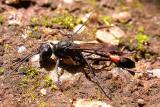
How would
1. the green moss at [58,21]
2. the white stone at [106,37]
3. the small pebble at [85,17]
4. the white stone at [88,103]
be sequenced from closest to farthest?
the white stone at [88,103] < the white stone at [106,37] < the green moss at [58,21] < the small pebble at [85,17]

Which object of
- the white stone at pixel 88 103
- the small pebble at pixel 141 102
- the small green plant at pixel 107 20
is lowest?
the white stone at pixel 88 103

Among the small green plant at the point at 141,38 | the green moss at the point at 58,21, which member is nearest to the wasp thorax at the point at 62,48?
the green moss at the point at 58,21

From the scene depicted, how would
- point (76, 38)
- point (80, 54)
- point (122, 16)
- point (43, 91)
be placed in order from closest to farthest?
point (43, 91)
point (80, 54)
point (76, 38)
point (122, 16)

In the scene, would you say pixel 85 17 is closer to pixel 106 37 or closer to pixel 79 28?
pixel 79 28

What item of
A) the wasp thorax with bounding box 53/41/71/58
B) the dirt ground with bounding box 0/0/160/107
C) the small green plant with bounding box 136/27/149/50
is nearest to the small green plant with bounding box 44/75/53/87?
the dirt ground with bounding box 0/0/160/107

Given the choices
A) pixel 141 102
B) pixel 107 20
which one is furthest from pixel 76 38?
pixel 141 102

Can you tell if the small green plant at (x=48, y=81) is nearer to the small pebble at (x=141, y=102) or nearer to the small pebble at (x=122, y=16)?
the small pebble at (x=141, y=102)

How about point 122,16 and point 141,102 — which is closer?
point 141,102
